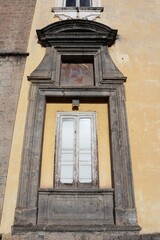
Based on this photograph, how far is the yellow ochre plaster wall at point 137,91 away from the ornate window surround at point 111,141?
0.19 m

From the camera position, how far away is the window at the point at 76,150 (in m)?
6.95

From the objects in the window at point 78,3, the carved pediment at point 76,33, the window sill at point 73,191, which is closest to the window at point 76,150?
the window sill at point 73,191

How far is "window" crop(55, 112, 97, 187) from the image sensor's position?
6.95 metres

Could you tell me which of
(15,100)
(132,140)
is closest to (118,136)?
(132,140)

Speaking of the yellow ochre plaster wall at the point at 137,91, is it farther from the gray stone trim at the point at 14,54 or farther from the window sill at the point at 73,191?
the window sill at the point at 73,191

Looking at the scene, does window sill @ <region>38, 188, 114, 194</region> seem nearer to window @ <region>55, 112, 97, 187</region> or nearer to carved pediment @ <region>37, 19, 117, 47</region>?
window @ <region>55, 112, 97, 187</region>

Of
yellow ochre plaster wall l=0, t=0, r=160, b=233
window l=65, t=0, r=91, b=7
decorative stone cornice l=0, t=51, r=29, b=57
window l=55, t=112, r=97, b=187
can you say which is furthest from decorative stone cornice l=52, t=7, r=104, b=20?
window l=55, t=112, r=97, b=187

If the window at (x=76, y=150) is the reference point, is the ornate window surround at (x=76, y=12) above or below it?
above

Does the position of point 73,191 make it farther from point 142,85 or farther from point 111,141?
point 142,85

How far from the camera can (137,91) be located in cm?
807

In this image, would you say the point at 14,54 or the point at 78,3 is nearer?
the point at 14,54

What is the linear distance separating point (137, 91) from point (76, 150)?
92.0 inches

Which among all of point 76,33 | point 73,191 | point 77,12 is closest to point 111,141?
point 73,191

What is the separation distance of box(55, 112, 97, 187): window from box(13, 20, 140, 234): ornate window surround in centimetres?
43
